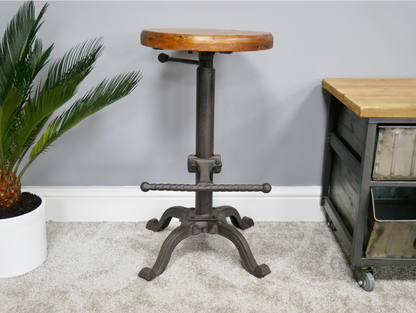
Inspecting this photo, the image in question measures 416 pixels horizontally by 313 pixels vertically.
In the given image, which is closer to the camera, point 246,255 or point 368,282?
point 368,282

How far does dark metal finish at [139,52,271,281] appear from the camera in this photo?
1.43 m

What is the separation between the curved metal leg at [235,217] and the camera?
1.71 m

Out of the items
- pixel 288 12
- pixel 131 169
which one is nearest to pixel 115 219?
pixel 131 169

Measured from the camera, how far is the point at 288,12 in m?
1.68

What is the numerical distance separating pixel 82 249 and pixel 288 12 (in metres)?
1.28

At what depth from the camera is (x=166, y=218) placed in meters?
1.76

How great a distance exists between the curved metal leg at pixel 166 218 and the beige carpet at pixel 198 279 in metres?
0.04

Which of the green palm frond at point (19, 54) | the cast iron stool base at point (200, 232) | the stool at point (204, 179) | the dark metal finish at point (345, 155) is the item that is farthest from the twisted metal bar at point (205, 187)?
the green palm frond at point (19, 54)

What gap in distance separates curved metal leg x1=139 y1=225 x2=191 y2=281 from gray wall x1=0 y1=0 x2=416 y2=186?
1.23 ft

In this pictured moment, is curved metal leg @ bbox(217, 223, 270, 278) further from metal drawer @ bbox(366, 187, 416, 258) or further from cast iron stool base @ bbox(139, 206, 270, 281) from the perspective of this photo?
metal drawer @ bbox(366, 187, 416, 258)

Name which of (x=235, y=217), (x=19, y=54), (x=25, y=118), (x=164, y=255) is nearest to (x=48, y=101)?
(x=25, y=118)

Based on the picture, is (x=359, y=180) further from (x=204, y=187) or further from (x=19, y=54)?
(x=19, y=54)

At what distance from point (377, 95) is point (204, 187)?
670 mm

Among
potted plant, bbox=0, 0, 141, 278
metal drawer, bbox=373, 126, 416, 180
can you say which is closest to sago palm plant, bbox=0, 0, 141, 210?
potted plant, bbox=0, 0, 141, 278
